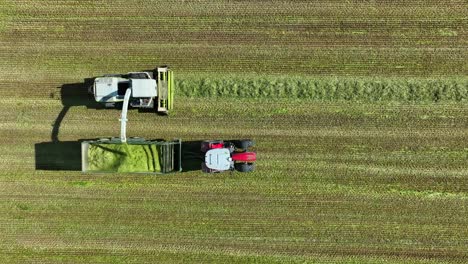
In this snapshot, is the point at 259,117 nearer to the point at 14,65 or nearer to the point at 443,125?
the point at 443,125

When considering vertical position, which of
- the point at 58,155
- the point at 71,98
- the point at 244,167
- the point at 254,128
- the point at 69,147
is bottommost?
the point at 244,167

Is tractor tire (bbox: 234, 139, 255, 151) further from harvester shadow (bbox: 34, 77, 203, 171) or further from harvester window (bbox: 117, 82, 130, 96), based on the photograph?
harvester window (bbox: 117, 82, 130, 96)

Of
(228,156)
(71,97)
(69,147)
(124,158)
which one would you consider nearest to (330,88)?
(228,156)

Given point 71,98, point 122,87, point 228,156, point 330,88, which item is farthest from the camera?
point 71,98

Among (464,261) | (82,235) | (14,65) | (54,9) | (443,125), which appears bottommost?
(464,261)

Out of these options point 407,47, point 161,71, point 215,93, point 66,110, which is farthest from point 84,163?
point 407,47

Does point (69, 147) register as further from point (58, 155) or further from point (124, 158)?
point (124, 158)

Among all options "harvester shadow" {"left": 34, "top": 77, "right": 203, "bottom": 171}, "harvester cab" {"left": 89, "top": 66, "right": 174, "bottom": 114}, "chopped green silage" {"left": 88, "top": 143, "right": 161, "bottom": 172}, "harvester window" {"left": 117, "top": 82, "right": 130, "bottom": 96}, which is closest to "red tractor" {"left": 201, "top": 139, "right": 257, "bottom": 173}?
"harvester shadow" {"left": 34, "top": 77, "right": 203, "bottom": 171}

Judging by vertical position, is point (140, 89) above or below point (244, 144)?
above
